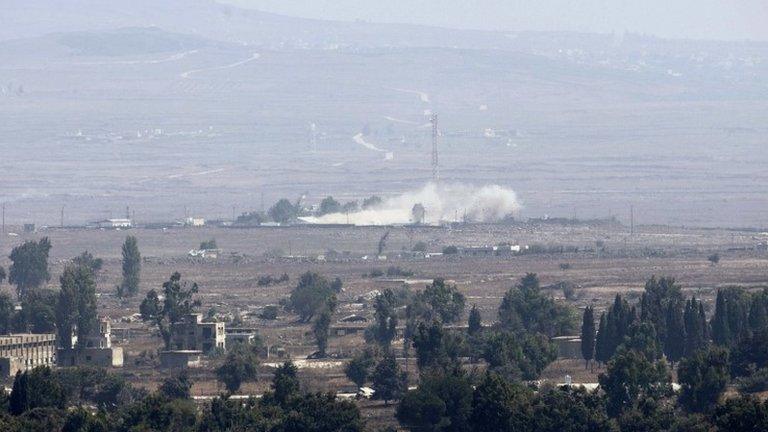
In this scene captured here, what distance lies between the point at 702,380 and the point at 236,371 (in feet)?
50.0

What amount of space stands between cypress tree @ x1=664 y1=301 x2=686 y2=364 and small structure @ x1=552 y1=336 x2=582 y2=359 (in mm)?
5503

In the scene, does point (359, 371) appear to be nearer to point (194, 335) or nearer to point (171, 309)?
point (194, 335)

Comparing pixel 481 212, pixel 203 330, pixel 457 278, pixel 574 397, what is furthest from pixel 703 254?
pixel 574 397

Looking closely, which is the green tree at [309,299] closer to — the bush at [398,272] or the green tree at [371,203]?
the bush at [398,272]

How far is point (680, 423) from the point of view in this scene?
177 ft

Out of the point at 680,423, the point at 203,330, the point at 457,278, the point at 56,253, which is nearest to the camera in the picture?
the point at 680,423

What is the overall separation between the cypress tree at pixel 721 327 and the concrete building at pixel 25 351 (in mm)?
20394

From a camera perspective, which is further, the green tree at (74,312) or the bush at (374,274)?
the bush at (374,274)

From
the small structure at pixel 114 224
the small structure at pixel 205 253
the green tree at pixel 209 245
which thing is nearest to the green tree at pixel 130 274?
the small structure at pixel 205 253

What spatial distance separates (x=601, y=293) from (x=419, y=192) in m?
94.9

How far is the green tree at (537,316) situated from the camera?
266 ft

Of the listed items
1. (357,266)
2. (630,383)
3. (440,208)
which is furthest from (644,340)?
(440,208)

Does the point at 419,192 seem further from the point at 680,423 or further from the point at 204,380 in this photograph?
the point at 680,423

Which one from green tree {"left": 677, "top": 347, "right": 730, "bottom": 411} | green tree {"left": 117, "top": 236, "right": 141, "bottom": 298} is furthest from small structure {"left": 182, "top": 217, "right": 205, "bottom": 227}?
green tree {"left": 677, "top": 347, "right": 730, "bottom": 411}
